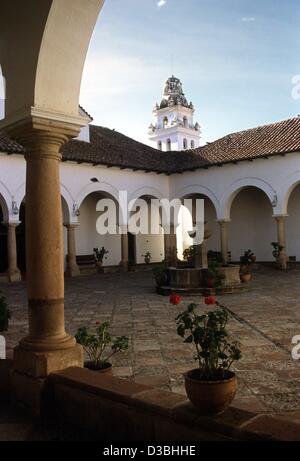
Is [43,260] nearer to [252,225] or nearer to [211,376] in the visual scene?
[211,376]

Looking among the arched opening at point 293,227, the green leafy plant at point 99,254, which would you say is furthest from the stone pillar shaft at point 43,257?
the arched opening at point 293,227

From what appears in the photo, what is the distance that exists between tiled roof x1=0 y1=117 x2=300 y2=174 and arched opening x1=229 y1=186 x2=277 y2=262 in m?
2.58

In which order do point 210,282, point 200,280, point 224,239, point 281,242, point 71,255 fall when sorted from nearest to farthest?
point 210,282, point 200,280, point 71,255, point 281,242, point 224,239

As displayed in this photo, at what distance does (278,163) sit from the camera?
18.5 m

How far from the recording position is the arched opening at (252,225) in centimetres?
2178

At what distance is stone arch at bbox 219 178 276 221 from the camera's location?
18.9 meters

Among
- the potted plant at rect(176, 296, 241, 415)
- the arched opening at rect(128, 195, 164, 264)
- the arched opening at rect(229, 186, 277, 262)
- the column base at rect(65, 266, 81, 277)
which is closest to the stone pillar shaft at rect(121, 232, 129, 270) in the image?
the column base at rect(65, 266, 81, 277)

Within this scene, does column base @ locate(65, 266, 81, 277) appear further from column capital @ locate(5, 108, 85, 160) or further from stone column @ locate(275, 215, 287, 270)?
column capital @ locate(5, 108, 85, 160)

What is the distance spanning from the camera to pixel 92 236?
2173 centimetres

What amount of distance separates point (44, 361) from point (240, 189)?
55.7ft

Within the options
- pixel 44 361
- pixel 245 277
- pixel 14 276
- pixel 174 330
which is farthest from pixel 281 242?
pixel 44 361

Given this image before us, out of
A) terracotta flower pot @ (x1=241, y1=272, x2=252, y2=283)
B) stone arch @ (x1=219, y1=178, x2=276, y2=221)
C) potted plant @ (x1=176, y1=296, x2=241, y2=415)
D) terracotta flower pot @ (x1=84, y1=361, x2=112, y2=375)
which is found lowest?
terracotta flower pot @ (x1=84, y1=361, x2=112, y2=375)

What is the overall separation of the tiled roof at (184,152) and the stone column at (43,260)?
1245 centimetres

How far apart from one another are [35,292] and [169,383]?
6.02ft
